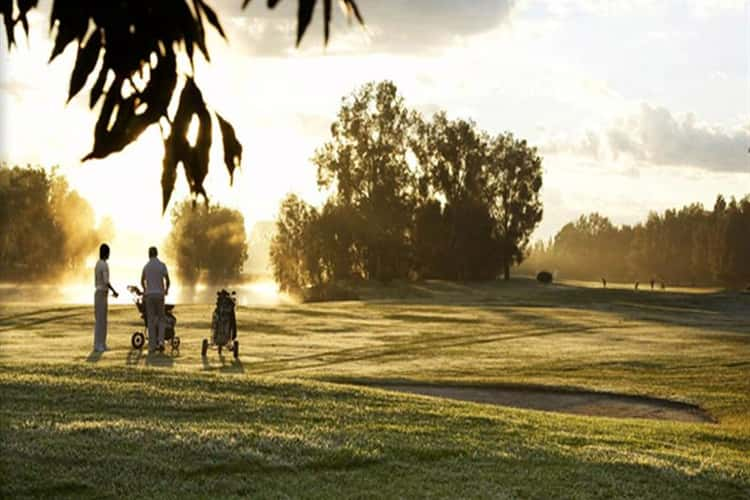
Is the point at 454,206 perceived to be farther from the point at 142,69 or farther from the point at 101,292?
the point at 142,69

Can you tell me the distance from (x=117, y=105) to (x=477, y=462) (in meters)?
9.10

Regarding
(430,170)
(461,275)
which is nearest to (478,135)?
(430,170)

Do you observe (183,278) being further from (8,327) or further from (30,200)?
(8,327)

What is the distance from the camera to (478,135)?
343ft

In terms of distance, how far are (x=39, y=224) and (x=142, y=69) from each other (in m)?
132

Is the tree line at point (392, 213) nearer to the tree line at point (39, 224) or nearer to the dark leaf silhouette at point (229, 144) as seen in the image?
the tree line at point (39, 224)

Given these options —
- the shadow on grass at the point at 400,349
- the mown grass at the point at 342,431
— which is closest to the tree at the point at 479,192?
the shadow on grass at the point at 400,349

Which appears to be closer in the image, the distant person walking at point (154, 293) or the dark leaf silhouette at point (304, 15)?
the dark leaf silhouette at point (304, 15)

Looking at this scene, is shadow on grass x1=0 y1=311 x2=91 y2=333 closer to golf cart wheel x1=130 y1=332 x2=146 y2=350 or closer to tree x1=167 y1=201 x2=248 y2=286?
golf cart wheel x1=130 y1=332 x2=146 y2=350

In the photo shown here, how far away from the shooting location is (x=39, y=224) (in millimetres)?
130500

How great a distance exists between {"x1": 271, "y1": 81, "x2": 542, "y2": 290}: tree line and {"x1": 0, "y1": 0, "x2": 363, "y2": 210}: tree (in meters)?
87.7

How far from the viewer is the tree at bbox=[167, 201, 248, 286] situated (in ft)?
454

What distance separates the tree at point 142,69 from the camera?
14.2 feet

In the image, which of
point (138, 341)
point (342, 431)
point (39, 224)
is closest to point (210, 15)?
point (342, 431)
